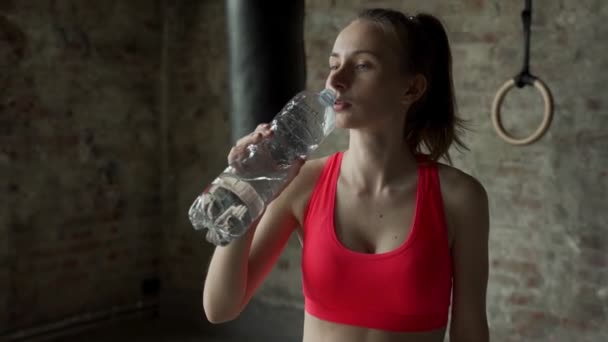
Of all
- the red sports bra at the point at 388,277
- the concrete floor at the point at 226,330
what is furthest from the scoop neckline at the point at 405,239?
the concrete floor at the point at 226,330

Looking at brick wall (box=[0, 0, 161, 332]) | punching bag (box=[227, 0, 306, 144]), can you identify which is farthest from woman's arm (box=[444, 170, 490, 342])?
brick wall (box=[0, 0, 161, 332])

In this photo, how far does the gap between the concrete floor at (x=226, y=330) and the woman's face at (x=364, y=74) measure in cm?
263

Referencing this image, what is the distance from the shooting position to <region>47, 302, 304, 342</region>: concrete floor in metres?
3.94

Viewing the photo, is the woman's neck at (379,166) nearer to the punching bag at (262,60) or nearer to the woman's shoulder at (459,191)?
the woman's shoulder at (459,191)

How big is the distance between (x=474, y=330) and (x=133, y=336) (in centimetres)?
298

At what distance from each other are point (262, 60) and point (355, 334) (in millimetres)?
725

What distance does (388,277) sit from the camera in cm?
138

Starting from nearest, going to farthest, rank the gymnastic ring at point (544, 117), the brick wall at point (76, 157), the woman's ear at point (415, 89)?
the woman's ear at point (415, 89) < the gymnastic ring at point (544, 117) < the brick wall at point (76, 157)

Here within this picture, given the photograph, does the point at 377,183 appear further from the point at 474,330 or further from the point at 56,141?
the point at 56,141

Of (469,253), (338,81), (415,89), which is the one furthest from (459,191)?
(338,81)

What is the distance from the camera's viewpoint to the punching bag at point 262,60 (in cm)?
176

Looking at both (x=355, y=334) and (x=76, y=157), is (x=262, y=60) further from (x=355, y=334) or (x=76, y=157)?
(x=76, y=157)

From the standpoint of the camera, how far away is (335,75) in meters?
1.39

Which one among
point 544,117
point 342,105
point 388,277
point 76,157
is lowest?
point 76,157
